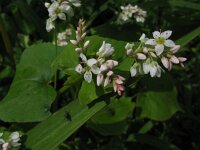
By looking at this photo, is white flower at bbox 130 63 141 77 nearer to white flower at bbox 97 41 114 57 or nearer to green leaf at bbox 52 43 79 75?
white flower at bbox 97 41 114 57

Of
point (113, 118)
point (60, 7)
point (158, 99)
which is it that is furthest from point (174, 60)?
point (158, 99)

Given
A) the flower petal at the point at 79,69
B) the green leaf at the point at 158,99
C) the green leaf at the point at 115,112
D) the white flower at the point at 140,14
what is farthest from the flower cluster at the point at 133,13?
the flower petal at the point at 79,69

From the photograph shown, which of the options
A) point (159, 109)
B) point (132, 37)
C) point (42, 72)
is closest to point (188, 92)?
point (159, 109)

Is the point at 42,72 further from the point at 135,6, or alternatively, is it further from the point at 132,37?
the point at 135,6

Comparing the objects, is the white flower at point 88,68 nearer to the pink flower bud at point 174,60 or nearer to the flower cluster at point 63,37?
the pink flower bud at point 174,60

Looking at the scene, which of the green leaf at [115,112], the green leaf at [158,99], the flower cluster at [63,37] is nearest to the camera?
the green leaf at [115,112]

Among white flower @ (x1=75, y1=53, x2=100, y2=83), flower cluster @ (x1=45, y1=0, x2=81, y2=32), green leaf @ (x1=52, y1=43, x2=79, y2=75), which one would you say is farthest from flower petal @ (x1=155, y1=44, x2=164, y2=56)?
flower cluster @ (x1=45, y1=0, x2=81, y2=32)
